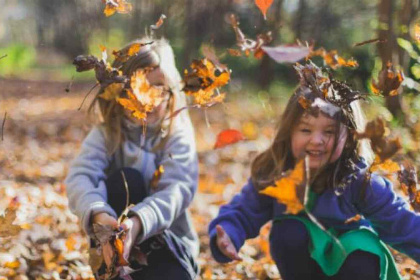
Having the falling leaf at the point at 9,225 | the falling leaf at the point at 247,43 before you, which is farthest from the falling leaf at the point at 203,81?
the falling leaf at the point at 9,225

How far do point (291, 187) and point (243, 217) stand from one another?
388 mm

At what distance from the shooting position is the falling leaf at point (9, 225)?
185 centimetres

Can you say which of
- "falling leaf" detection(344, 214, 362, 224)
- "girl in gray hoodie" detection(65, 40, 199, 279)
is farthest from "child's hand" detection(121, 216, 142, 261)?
"falling leaf" detection(344, 214, 362, 224)

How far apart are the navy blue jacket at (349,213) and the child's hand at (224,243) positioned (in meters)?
0.03

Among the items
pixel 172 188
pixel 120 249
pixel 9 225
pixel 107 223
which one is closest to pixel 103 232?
pixel 120 249

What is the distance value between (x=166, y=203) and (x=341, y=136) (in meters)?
0.63

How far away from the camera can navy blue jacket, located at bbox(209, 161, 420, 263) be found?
1980mm

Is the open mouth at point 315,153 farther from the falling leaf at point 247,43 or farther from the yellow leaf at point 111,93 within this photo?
the yellow leaf at point 111,93

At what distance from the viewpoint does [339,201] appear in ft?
6.89

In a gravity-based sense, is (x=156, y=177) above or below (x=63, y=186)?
above

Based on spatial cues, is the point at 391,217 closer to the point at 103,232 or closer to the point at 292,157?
the point at 292,157

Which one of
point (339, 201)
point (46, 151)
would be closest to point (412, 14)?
point (339, 201)

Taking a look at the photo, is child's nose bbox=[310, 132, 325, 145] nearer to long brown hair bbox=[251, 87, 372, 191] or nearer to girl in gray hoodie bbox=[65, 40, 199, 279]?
long brown hair bbox=[251, 87, 372, 191]

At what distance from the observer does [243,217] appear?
7.22ft
